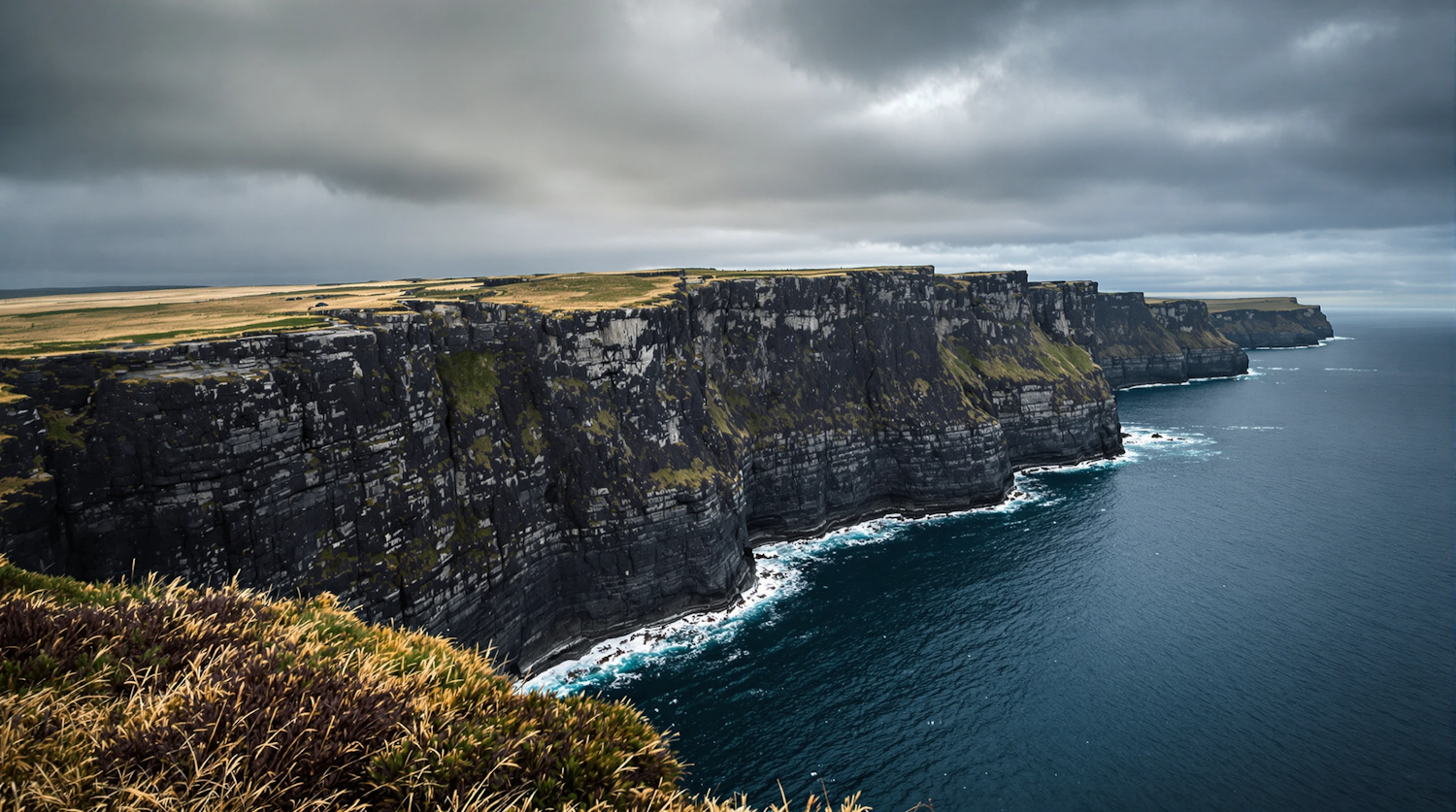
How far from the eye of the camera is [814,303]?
289 ft

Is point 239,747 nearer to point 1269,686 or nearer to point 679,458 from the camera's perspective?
point 679,458

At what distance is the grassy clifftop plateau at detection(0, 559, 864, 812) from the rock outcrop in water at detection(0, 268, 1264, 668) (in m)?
23.5

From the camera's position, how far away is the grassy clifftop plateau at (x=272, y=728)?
800 centimetres

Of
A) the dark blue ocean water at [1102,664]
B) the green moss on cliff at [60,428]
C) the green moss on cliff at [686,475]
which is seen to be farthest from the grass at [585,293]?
the dark blue ocean water at [1102,664]

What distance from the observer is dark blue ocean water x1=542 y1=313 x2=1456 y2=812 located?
37.4 metres

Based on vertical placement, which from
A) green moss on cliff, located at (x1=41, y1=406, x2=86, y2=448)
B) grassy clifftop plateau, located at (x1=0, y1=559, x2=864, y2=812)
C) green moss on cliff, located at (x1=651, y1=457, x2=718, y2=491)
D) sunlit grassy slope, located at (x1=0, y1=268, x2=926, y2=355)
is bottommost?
green moss on cliff, located at (x1=651, y1=457, x2=718, y2=491)

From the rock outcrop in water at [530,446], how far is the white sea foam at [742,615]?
1.78m

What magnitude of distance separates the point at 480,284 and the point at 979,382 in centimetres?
8120

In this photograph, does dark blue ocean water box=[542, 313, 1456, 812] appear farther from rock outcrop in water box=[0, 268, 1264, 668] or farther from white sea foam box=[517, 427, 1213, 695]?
rock outcrop in water box=[0, 268, 1264, 668]

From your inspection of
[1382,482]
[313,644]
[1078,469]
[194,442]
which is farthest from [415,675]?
[1382,482]

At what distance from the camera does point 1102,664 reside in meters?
49.1

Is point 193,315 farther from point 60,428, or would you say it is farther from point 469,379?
point 469,379

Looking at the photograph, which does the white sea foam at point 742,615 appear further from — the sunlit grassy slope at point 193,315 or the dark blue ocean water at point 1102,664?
the sunlit grassy slope at point 193,315

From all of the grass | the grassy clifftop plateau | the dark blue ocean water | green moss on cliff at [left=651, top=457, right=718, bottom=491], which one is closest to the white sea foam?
the dark blue ocean water
